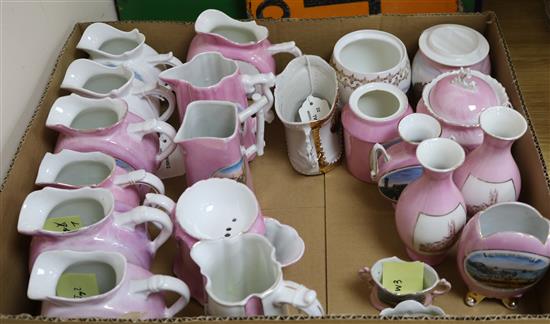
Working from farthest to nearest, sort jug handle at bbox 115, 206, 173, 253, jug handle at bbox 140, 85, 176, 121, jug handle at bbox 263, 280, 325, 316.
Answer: jug handle at bbox 140, 85, 176, 121
jug handle at bbox 115, 206, 173, 253
jug handle at bbox 263, 280, 325, 316

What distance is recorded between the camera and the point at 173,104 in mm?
1033

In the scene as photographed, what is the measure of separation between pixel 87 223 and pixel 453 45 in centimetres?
64

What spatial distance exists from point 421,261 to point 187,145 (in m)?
0.36

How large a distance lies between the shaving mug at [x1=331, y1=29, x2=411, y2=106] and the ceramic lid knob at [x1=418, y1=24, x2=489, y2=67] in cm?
4

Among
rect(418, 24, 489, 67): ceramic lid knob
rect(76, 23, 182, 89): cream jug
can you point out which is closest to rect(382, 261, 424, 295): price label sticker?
rect(418, 24, 489, 67): ceramic lid knob

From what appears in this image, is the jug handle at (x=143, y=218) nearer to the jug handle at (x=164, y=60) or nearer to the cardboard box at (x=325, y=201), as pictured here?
the cardboard box at (x=325, y=201)

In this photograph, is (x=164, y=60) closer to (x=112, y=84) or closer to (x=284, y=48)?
(x=112, y=84)

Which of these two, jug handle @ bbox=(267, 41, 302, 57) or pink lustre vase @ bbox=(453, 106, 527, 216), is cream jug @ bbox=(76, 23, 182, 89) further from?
pink lustre vase @ bbox=(453, 106, 527, 216)

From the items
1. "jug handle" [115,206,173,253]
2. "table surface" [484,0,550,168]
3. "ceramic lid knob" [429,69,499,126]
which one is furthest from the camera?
"table surface" [484,0,550,168]

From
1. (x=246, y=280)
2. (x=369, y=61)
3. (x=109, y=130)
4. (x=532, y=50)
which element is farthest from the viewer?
(x=532, y=50)

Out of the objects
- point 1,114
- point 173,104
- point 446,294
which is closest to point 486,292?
point 446,294

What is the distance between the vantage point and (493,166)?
32.3 inches

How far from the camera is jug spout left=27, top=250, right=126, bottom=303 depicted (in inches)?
28.8

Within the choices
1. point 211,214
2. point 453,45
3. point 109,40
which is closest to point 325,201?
point 211,214
